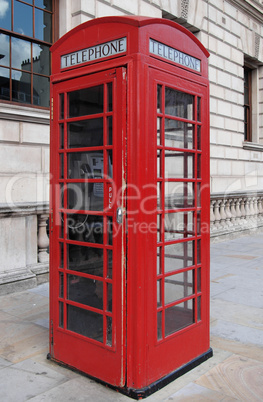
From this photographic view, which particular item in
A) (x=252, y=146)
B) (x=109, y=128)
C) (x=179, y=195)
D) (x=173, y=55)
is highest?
(x=252, y=146)

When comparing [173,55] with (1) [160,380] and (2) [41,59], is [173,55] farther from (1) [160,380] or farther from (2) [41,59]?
(2) [41,59]

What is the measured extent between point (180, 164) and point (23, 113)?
3.44 metres

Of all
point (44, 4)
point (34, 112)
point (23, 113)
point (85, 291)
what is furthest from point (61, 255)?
point (44, 4)

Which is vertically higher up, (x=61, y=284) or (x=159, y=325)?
(x=61, y=284)

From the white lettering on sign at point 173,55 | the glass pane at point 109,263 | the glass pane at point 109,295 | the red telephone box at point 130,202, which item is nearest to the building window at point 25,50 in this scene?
the red telephone box at point 130,202

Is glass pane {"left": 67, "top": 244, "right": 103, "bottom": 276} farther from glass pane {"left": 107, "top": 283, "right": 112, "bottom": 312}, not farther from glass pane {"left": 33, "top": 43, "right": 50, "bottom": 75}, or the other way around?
glass pane {"left": 33, "top": 43, "right": 50, "bottom": 75}

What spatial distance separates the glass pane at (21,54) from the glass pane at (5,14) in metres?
0.23

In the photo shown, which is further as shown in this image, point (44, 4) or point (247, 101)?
point (247, 101)

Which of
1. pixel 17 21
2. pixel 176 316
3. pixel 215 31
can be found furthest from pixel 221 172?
pixel 176 316

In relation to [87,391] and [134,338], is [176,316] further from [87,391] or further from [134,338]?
[87,391]

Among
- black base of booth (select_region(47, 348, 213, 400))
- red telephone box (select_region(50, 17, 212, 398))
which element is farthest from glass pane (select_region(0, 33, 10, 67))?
black base of booth (select_region(47, 348, 213, 400))

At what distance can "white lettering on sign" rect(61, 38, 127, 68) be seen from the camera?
9.30ft

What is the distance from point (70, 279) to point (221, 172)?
8.89 meters

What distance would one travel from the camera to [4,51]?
630 cm
